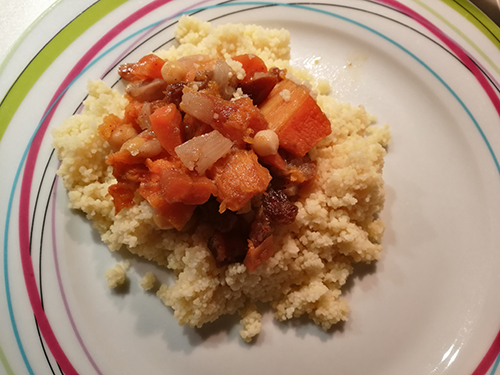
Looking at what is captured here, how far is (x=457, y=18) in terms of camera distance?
312 cm

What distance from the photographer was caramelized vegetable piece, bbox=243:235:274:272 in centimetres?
228

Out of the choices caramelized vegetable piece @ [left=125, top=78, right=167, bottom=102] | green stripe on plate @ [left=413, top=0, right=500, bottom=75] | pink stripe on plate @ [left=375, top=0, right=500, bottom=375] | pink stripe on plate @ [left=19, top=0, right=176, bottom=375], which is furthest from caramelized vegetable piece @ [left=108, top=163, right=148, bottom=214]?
green stripe on plate @ [left=413, top=0, right=500, bottom=75]

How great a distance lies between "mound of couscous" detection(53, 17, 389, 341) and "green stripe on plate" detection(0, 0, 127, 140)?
561mm

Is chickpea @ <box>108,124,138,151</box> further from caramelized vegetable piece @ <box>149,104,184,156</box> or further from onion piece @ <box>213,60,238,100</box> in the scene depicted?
onion piece @ <box>213,60,238,100</box>

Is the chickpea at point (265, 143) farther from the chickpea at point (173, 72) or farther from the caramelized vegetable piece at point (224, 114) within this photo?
the chickpea at point (173, 72)

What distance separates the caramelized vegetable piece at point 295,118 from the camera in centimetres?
232

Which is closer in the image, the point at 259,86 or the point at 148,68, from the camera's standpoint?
the point at 259,86

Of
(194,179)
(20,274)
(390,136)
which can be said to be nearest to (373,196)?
(390,136)

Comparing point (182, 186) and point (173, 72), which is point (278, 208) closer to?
point (182, 186)

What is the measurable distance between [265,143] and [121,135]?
1.06 m

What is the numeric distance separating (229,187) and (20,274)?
1.85 metres

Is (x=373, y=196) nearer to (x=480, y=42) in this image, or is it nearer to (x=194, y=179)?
(x=194, y=179)

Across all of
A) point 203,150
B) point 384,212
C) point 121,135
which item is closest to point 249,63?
point 203,150

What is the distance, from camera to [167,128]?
2199 millimetres
